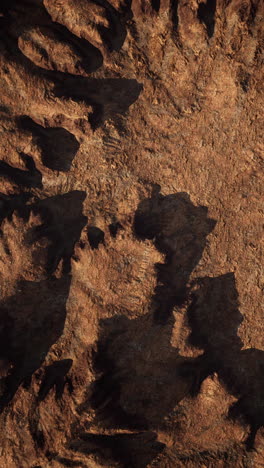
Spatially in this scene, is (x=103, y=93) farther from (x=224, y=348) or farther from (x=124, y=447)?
(x=124, y=447)

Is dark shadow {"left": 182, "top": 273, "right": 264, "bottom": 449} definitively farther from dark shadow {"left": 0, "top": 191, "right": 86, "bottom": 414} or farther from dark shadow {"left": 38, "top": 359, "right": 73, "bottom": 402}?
dark shadow {"left": 0, "top": 191, "right": 86, "bottom": 414}

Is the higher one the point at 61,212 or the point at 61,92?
the point at 61,92

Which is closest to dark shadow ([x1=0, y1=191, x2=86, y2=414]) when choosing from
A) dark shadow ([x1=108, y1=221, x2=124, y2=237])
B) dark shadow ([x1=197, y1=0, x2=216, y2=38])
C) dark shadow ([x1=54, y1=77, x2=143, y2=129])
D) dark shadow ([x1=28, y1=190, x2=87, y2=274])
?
dark shadow ([x1=28, y1=190, x2=87, y2=274])

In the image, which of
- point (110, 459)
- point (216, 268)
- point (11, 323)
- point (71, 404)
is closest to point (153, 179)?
point (216, 268)

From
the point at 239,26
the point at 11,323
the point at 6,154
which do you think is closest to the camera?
the point at 239,26

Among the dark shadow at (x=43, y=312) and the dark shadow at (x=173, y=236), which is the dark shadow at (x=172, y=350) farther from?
the dark shadow at (x=43, y=312)

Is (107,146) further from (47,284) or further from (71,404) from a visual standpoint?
(71,404)
